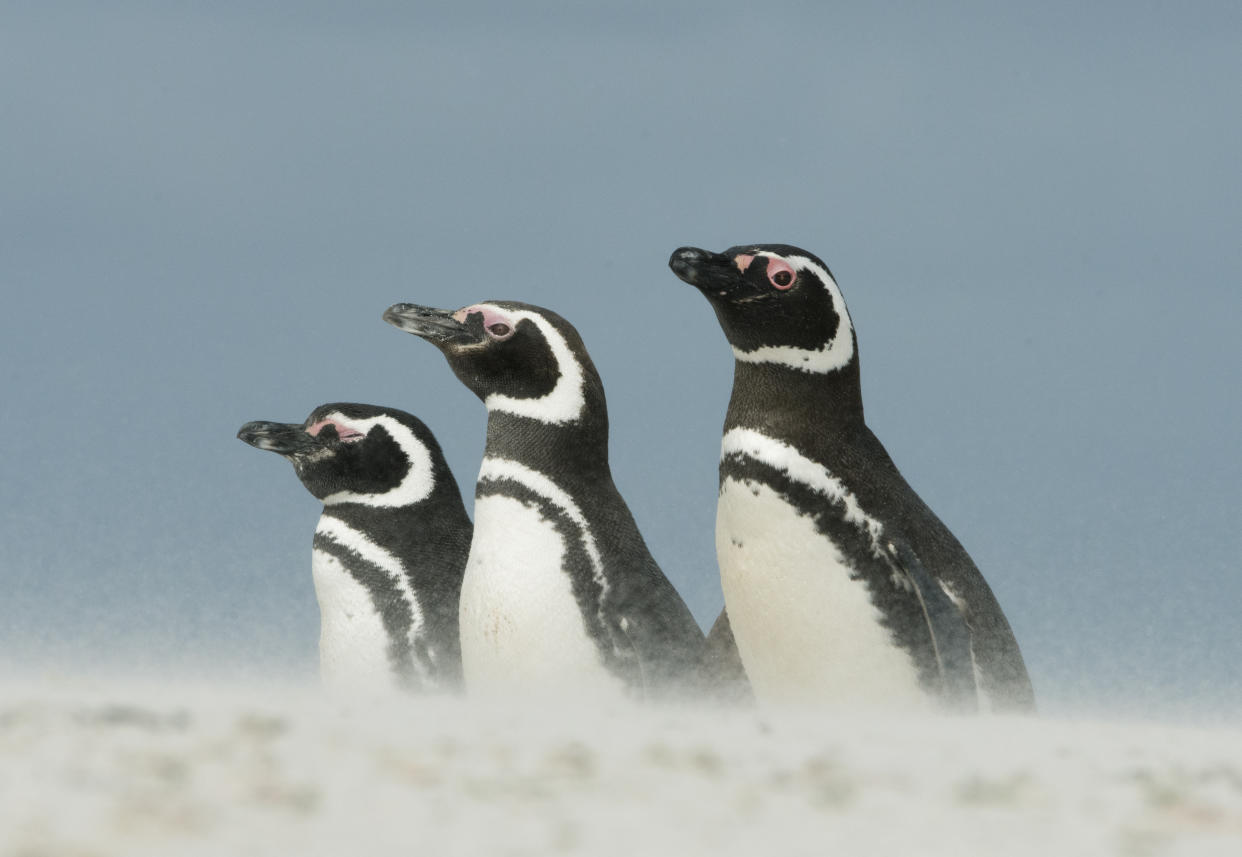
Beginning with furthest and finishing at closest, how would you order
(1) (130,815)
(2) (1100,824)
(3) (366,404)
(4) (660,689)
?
(3) (366,404) < (4) (660,689) < (2) (1100,824) < (1) (130,815)

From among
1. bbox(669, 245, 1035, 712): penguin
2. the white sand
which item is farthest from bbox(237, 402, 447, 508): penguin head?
the white sand

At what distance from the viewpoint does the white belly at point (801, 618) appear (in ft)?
19.5

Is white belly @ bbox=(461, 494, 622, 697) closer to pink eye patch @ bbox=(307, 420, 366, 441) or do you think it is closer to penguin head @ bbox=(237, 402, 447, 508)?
penguin head @ bbox=(237, 402, 447, 508)

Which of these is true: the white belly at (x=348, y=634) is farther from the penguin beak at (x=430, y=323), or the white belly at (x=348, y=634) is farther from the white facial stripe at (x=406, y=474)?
the penguin beak at (x=430, y=323)

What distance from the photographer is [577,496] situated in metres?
7.09

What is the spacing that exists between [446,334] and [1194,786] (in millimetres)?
4538

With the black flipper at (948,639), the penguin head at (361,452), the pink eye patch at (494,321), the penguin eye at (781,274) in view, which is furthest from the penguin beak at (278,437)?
the black flipper at (948,639)

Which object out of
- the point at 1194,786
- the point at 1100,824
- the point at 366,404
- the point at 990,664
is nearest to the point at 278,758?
the point at 1100,824

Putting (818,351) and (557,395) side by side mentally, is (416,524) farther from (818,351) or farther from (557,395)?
(818,351)

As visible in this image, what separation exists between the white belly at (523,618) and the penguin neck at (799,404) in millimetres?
1082

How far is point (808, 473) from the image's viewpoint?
620 centimetres

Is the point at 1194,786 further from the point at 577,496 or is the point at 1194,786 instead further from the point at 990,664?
the point at 577,496

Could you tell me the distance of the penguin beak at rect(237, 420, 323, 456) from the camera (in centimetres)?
859

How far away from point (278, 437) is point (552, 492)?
2296 mm
